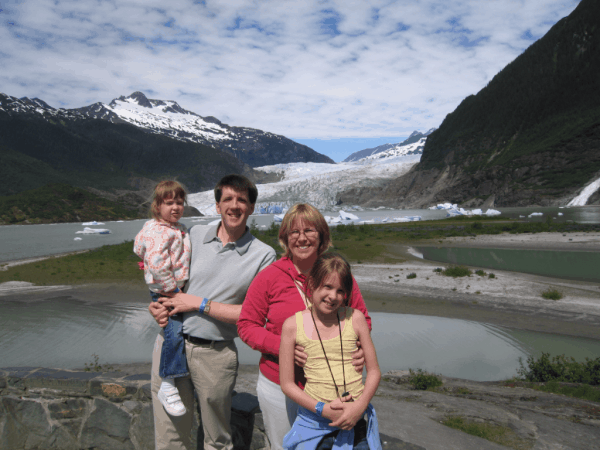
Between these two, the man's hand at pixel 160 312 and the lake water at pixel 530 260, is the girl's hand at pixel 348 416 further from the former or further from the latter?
the lake water at pixel 530 260

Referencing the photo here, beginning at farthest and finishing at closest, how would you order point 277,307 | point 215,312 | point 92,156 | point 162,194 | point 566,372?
point 92,156 → point 566,372 → point 162,194 → point 215,312 → point 277,307

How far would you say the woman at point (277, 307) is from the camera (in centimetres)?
197

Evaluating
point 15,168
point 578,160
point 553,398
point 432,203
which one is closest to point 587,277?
point 553,398

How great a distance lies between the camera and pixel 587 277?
13.6 metres

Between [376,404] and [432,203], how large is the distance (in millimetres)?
87165

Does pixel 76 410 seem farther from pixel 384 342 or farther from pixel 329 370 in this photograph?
pixel 384 342

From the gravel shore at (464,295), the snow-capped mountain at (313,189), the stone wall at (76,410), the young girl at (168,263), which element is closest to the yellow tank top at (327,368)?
the young girl at (168,263)

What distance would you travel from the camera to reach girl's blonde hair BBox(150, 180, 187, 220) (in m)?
2.54

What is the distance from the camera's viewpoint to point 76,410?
10.2 ft

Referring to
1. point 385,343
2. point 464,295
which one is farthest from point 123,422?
point 464,295

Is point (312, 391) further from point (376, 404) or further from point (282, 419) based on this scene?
point (376, 404)

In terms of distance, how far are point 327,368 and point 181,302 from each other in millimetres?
942

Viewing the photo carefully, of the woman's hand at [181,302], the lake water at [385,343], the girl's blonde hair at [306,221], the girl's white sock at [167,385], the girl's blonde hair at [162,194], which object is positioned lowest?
the lake water at [385,343]

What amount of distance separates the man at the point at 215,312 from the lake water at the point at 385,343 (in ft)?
15.8
